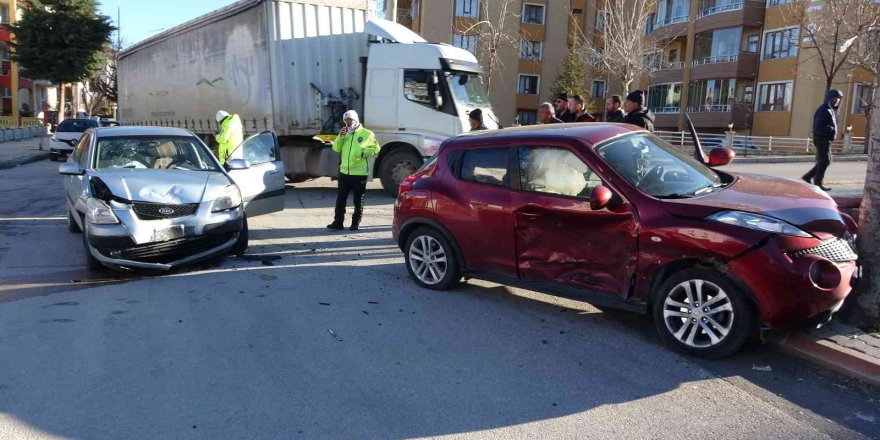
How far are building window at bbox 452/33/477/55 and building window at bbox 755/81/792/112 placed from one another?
56.2ft

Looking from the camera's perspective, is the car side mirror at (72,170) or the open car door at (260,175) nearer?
the car side mirror at (72,170)

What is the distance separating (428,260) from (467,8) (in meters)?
40.6

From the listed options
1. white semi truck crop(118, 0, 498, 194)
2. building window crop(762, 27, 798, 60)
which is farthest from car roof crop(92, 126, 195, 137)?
building window crop(762, 27, 798, 60)

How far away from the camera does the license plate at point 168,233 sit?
6742mm

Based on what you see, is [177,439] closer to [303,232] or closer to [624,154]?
[624,154]

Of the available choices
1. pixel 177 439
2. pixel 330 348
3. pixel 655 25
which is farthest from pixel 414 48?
pixel 655 25

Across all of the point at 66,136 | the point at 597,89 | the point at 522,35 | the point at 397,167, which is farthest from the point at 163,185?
the point at 597,89

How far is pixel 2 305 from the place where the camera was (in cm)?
586

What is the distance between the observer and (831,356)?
14.5 ft

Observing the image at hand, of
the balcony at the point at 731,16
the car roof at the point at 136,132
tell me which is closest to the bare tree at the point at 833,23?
the balcony at the point at 731,16

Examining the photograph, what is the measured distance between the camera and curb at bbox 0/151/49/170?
20056 millimetres

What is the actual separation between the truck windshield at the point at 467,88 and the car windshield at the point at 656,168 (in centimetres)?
690

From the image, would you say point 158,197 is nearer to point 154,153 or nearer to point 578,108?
point 154,153

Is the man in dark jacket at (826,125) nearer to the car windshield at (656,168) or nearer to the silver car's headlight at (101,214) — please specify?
the car windshield at (656,168)
